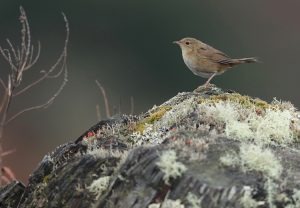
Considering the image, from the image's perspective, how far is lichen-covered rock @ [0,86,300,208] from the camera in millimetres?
7566

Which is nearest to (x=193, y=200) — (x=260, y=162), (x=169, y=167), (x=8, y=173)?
(x=169, y=167)

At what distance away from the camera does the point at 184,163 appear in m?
7.75

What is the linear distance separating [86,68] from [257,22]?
10.4 metres

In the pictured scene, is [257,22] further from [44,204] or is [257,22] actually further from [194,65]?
[44,204]

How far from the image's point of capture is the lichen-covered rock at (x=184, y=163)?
24.8 feet

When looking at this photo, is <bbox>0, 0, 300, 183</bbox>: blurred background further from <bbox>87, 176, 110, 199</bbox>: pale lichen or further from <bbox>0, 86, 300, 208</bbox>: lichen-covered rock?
<bbox>87, 176, 110, 199</bbox>: pale lichen

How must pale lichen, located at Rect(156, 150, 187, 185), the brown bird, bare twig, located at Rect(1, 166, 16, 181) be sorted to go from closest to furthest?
1. pale lichen, located at Rect(156, 150, 187, 185)
2. bare twig, located at Rect(1, 166, 16, 181)
3. the brown bird

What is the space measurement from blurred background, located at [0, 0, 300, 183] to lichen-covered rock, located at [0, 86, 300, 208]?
2710cm

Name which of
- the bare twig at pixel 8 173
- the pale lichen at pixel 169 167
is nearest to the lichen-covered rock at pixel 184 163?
the pale lichen at pixel 169 167

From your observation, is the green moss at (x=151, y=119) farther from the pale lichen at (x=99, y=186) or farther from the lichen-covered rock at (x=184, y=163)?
the pale lichen at (x=99, y=186)

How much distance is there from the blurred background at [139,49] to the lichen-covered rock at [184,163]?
27.1 metres

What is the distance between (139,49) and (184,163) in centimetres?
3973

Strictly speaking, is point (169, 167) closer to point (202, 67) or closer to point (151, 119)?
point (151, 119)

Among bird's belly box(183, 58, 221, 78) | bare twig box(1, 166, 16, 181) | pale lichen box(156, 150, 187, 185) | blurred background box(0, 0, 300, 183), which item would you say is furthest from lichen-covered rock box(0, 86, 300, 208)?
blurred background box(0, 0, 300, 183)
